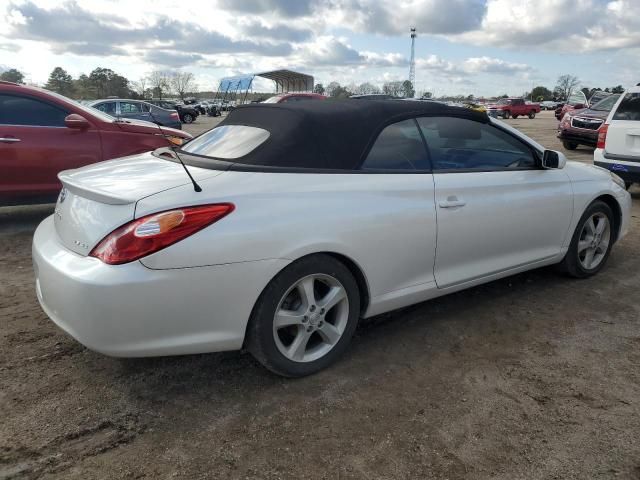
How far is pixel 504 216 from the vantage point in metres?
3.50

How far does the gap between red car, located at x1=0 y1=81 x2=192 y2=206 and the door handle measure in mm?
3496

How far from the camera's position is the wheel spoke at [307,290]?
2646 millimetres

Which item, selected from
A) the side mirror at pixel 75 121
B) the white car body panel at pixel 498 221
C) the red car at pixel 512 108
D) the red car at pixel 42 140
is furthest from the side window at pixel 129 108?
the red car at pixel 512 108

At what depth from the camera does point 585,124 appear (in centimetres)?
1341

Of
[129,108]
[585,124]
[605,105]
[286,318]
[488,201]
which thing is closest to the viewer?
[286,318]

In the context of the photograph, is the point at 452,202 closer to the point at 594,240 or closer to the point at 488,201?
the point at 488,201

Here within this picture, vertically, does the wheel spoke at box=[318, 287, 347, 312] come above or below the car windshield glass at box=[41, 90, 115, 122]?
below

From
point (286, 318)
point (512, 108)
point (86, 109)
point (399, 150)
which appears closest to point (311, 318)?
point (286, 318)

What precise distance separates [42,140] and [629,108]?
24.7ft

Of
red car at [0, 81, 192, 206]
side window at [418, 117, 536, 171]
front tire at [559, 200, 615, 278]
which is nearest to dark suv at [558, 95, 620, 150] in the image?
front tire at [559, 200, 615, 278]

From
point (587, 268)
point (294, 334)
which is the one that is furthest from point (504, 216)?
point (294, 334)

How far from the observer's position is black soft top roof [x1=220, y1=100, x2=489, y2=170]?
279 cm

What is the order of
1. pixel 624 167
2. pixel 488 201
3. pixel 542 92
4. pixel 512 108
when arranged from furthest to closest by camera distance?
pixel 542 92 < pixel 512 108 < pixel 624 167 < pixel 488 201

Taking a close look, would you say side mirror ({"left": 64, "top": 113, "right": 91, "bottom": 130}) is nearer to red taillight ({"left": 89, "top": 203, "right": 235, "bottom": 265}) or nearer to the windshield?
red taillight ({"left": 89, "top": 203, "right": 235, "bottom": 265})
